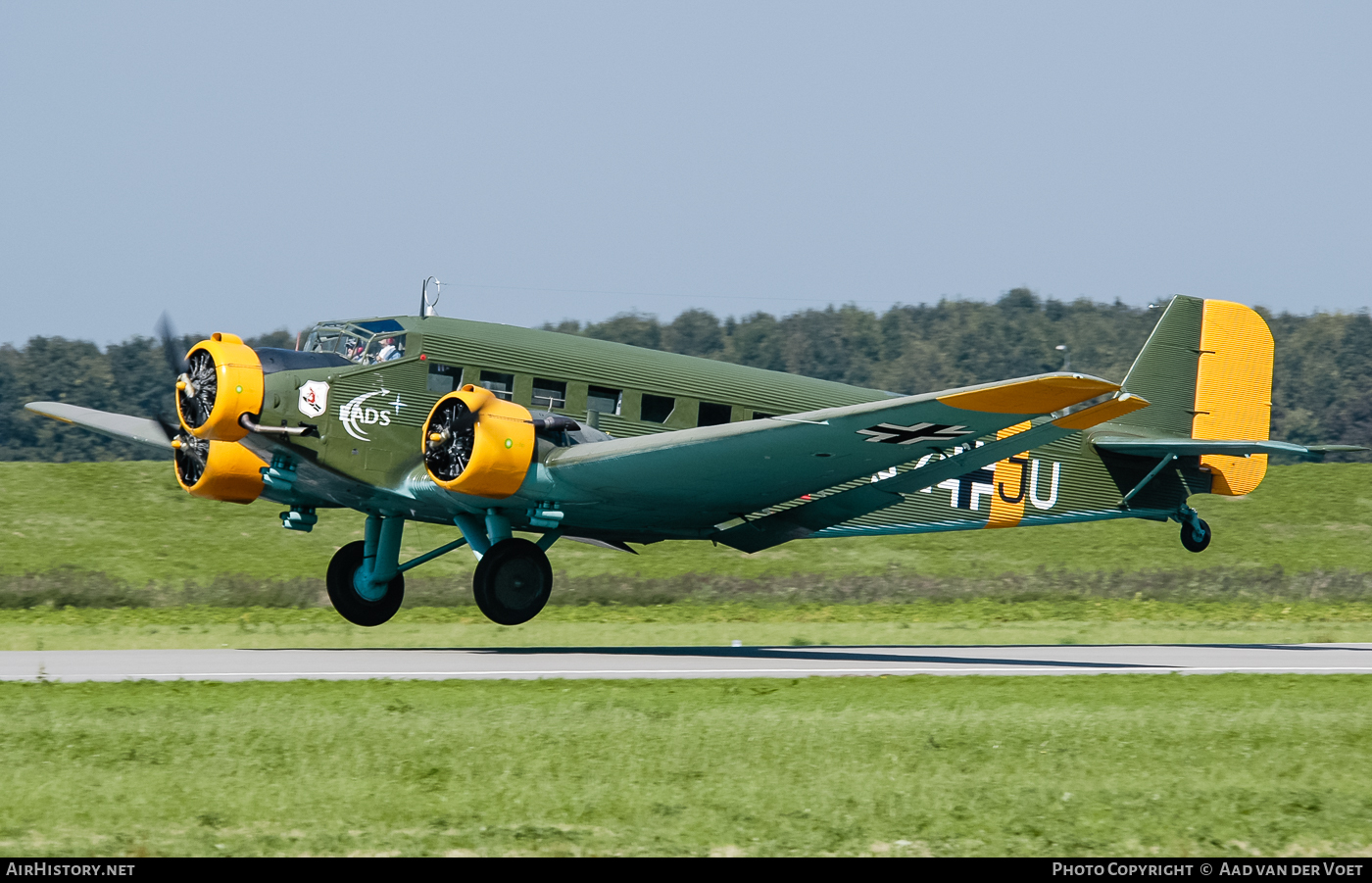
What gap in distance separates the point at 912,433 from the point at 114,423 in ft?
43.5

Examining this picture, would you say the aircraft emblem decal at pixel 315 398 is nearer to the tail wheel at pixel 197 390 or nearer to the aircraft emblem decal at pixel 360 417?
the aircraft emblem decal at pixel 360 417

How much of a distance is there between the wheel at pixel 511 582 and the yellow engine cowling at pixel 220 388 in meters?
3.31

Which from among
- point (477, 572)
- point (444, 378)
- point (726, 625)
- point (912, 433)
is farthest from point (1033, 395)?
point (726, 625)

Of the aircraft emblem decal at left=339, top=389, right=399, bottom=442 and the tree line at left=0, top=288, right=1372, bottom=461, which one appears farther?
the tree line at left=0, top=288, right=1372, bottom=461

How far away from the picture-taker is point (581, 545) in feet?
116

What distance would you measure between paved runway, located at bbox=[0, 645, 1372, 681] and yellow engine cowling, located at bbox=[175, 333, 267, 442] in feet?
8.60

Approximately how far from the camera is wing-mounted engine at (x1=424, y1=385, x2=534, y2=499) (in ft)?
50.6

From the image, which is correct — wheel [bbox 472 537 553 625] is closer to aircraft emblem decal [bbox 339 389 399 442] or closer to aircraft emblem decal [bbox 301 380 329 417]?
aircraft emblem decal [bbox 339 389 399 442]

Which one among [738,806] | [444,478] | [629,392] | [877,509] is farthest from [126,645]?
[738,806]

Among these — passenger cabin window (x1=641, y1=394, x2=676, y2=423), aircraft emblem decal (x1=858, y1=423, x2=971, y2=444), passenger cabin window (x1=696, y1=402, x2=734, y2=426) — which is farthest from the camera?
passenger cabin window (x1=696, y1=402, x2=734, y2=426)

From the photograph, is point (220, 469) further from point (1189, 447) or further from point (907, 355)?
point (907, 355)

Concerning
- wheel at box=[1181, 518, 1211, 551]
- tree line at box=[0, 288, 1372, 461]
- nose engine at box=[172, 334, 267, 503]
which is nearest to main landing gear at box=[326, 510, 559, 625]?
nose engine at box=[172, 334, 267, 503]

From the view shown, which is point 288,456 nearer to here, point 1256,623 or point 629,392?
point 629,392

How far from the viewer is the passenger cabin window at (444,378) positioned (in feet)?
55.6
